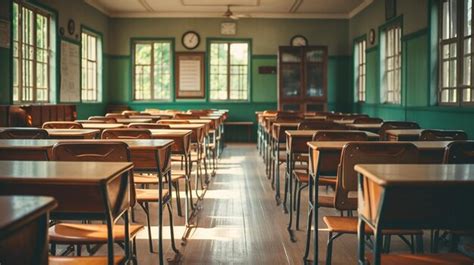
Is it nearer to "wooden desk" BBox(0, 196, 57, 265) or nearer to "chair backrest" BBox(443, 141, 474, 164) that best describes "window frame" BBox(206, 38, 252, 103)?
"chair backrest" BBox(443, 141, 474, 164)

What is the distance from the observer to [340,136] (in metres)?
3.71

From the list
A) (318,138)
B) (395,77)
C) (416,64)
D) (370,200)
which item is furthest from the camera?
(395,77)

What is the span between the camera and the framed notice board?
13.6 metres

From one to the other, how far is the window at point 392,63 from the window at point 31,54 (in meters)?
6.17

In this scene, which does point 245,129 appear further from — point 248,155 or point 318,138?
point 318,138

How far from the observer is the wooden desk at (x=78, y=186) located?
5.68 feet

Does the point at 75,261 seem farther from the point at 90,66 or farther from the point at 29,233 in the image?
the point at 90,66

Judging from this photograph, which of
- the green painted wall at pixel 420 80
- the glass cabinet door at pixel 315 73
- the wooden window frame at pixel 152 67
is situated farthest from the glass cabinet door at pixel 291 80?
the wooden window frame at pixel 152 67

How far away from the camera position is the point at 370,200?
196 centimetres

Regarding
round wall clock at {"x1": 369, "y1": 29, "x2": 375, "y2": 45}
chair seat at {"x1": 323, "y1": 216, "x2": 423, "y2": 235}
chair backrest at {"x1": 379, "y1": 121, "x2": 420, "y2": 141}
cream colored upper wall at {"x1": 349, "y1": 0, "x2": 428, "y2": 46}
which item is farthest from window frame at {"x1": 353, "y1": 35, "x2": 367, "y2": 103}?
chair seat at {"x1": 323, "y1": 216, "x2": 423, "y2": 235}

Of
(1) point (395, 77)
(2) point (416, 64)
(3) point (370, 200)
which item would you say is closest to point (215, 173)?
(2) point (416, 64)

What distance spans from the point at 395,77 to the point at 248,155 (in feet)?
10.1

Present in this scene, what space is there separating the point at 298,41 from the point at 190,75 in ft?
9.28

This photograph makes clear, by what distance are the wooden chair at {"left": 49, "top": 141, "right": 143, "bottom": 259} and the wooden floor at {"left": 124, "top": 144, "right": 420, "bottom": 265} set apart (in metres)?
0.96
